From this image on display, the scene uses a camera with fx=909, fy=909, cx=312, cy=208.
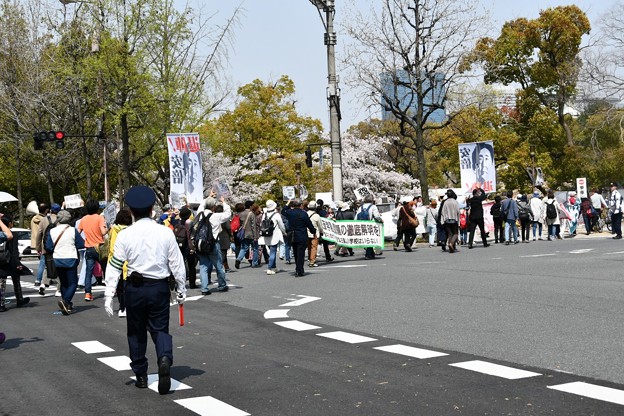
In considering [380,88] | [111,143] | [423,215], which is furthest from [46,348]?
[111,143]

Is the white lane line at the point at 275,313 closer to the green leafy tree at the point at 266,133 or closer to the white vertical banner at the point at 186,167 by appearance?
the white vertical banner at the point at 186,167

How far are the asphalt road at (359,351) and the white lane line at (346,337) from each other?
0.02 m

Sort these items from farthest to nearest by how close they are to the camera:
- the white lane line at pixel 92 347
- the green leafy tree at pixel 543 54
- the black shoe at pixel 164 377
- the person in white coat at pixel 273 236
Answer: the green leafy tree at pixel 543 54 → the person in white coat at pixel 273 236 → the white lane line at pixel 92 347 → the black shoe at pixel 164 377

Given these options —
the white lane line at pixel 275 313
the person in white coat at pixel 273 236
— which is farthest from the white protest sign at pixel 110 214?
the white lane line at pixel 275 313

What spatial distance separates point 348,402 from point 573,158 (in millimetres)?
51843

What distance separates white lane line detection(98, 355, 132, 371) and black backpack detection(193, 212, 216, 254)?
7307 millimetres

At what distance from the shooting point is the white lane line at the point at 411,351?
8992mm

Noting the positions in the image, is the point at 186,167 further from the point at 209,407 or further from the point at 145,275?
the point at 209,407

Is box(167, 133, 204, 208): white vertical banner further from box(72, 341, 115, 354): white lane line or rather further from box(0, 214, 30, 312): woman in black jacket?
box(72, 341, 115, 354): white lane line

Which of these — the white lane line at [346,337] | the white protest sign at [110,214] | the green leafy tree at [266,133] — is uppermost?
the green leafy tree at [266,133]

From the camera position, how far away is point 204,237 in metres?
16.9

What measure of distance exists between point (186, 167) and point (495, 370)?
65.3 feet

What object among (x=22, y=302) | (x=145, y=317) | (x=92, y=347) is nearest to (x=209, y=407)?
A: (x=145, y=317)

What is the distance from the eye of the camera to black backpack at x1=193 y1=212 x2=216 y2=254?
55.4 ft
